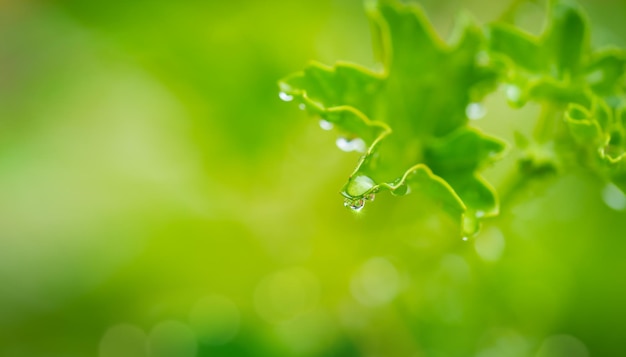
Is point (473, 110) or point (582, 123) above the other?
point (473, 110)

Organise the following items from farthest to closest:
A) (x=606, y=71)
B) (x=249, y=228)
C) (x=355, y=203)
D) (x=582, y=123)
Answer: (x=249, y=228)
(x=606, y=71)
(x=582, y=123)
(x=355, y=203)

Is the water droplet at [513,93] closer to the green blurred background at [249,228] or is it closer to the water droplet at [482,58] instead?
the water droplet at [482,58]

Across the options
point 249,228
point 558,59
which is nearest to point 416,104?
point 558,59

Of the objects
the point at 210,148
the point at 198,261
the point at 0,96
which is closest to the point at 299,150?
the point at 210,148

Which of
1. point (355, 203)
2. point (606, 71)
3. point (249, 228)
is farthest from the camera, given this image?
point (249, 228)

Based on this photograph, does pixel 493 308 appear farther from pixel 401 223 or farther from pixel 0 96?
pixel 0 96

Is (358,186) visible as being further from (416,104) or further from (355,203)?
(416,104)

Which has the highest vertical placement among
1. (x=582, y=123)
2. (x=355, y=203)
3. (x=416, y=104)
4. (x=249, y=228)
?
(x=249, y=228)

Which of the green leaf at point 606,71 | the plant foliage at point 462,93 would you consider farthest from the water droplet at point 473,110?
the green leaf at point 606,71
